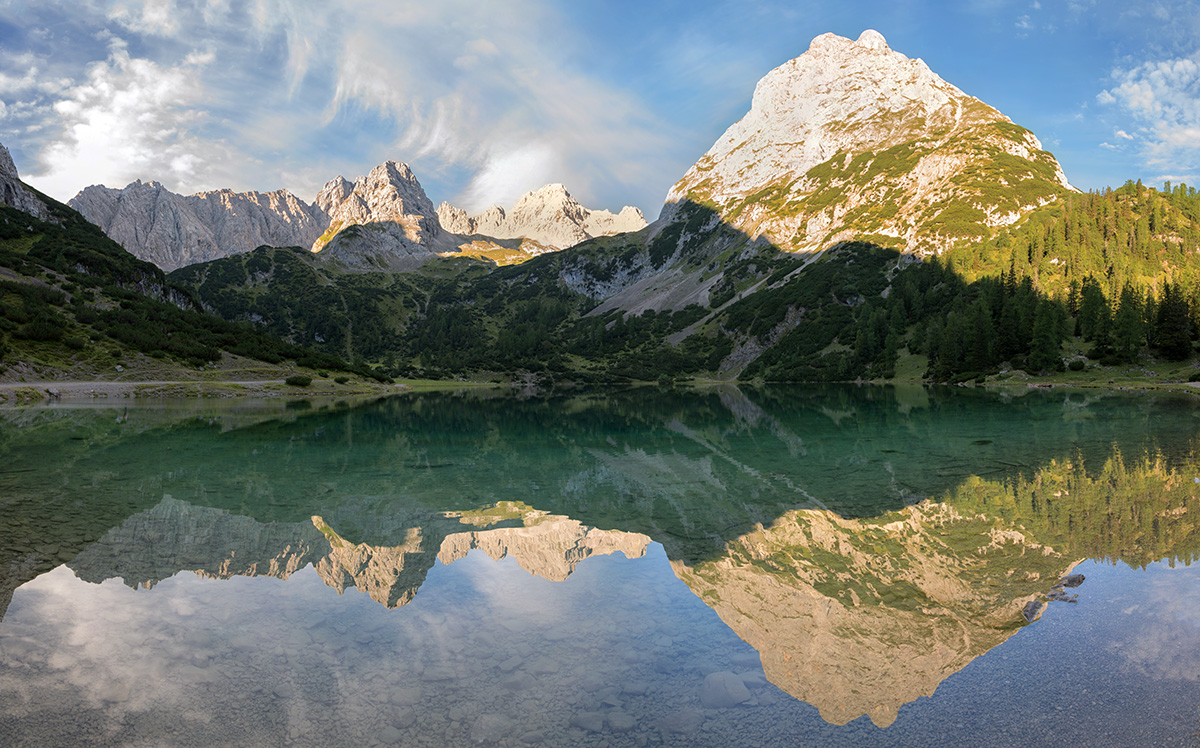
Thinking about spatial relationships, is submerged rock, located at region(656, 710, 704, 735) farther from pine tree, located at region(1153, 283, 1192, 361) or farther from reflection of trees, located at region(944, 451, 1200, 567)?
pine tree, located at region(1153, 283, 1192, 361)

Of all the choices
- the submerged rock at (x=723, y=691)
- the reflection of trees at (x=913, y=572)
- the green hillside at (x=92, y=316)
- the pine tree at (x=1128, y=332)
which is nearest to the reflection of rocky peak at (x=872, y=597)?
the reflection of trees at (x=913, y=572)

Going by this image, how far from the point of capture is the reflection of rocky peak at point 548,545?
15117mm

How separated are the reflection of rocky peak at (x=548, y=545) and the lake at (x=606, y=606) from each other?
0.13 meters

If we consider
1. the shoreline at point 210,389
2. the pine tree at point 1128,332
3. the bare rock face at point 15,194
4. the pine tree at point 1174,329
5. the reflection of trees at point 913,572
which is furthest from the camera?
the bare rock face at point 15,194

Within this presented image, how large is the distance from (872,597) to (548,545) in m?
8.68

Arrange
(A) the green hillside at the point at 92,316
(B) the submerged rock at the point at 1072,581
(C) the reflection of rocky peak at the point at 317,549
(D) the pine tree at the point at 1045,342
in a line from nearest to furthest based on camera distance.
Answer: (B) the submerged rock at the point at 1072,581, (C) the reflection of rocky peak at the point at 317,549, (A) the green hillside at the point at 92,316, (D) the pine tree at the point at 1045,342

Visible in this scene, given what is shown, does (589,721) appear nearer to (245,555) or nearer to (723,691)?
(723,691)

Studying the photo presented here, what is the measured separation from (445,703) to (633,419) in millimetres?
57873

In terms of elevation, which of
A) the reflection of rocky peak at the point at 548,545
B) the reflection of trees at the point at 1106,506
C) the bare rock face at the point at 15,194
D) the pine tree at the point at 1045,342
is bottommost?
the reflection of rocky peak at the point at 548,545

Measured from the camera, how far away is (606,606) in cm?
1223

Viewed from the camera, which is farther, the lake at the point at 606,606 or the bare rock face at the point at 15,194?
the bare rock face at the point at 15,194

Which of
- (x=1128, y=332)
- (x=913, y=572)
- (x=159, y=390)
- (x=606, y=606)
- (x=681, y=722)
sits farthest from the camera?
(x=1128, y=332)

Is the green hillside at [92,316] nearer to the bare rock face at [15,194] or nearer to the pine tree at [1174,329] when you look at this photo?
the bare rock face at [15,194]

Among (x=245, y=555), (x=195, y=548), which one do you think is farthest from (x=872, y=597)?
(x=195, y=548)
